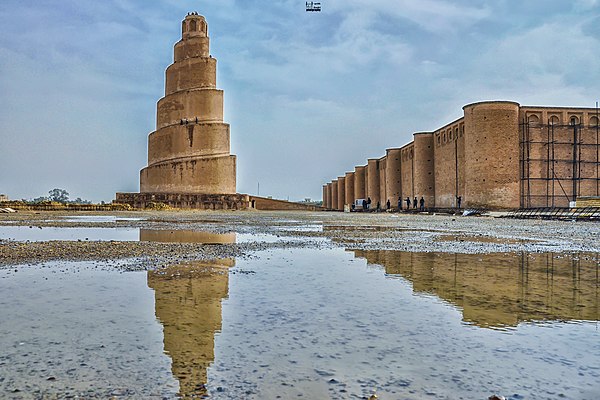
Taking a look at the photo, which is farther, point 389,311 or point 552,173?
point 552,173

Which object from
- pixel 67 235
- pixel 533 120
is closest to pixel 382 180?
pixel 533 120

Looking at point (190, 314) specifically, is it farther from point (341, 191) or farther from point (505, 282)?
point (341, 191)

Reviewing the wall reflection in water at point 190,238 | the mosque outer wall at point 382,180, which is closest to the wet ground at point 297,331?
the wall reflection in water at point 190,238

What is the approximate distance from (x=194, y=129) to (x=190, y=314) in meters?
37.6

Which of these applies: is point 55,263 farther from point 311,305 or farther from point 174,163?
point 174,163

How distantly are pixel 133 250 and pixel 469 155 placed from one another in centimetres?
2766

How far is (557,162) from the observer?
3005 cm

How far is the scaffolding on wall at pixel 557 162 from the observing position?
29531 mm

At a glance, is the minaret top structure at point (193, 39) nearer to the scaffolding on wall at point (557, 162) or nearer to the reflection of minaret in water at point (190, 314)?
the scaffolding on wall at point (557, 162)

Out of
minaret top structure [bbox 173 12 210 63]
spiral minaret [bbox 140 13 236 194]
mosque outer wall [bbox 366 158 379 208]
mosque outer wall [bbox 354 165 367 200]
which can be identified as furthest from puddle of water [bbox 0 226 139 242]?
mosque outer wall [bbox 354 165 367 200]

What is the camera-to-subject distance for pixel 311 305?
2498 mm

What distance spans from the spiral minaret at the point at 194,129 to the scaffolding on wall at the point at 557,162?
2130cm

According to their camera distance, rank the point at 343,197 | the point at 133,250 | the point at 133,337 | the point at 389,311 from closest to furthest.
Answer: the point at 133,337
the point at 389,311
the point at 133,250
the point at 343,197

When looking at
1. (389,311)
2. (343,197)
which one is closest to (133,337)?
(389,311)
